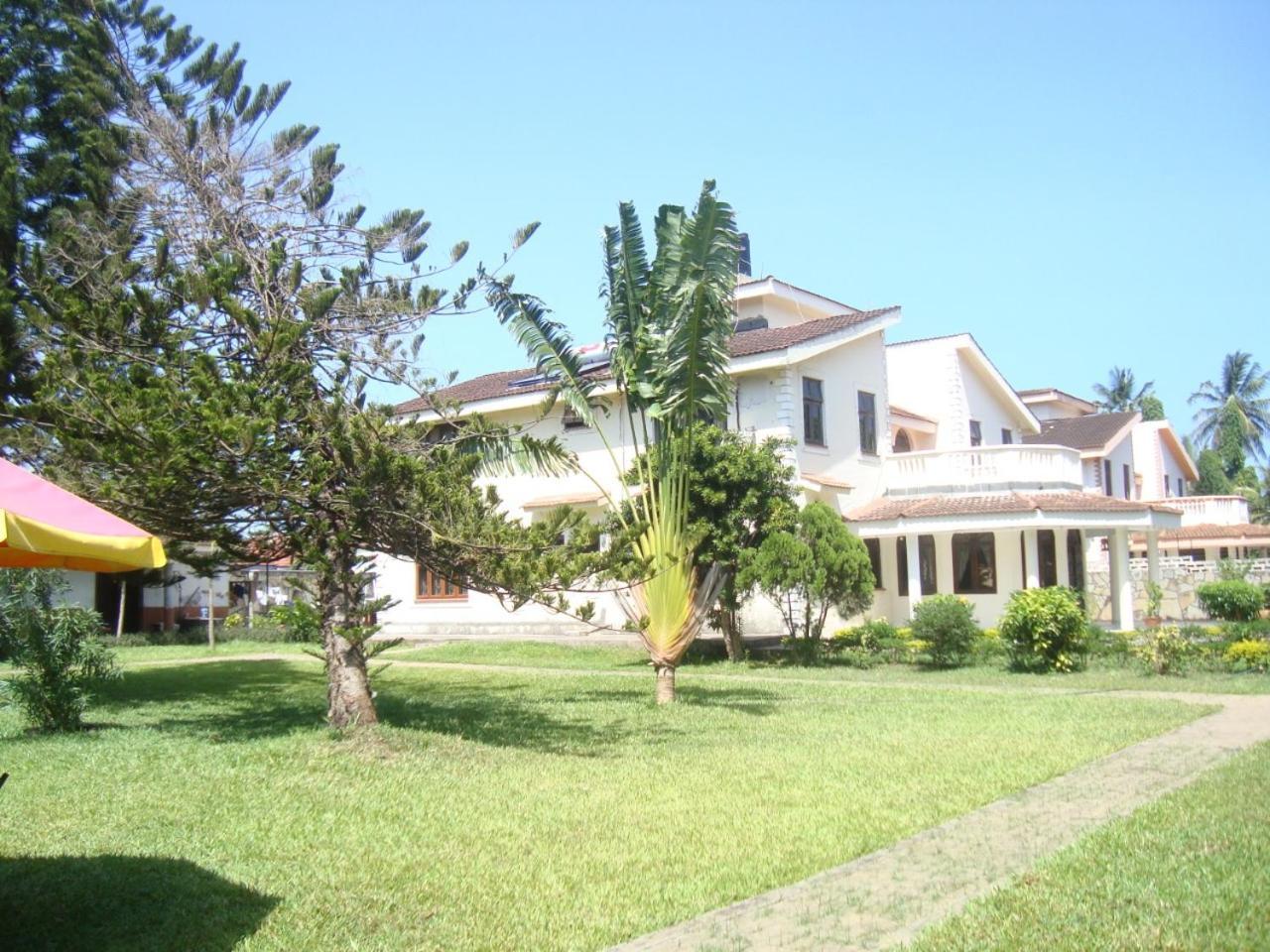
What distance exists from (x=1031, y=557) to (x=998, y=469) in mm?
2015

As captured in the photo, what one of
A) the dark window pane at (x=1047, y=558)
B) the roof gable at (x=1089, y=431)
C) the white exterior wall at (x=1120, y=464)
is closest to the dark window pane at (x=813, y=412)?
the dark window pane at (x=1047, y=558)

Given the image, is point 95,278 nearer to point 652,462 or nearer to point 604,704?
point 652,462

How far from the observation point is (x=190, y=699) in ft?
53.1

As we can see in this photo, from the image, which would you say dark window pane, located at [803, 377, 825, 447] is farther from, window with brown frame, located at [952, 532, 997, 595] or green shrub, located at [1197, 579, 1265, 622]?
green shrub, located at [1197, 579, 1265, 622]

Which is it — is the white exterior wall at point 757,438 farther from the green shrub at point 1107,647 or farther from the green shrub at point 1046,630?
the green shrub at point 1107,647

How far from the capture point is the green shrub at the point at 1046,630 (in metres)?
17.9

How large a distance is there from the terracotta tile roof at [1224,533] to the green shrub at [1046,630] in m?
18.4

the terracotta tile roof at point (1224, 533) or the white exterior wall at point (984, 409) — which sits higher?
the white exterior wall at point (984, 409)

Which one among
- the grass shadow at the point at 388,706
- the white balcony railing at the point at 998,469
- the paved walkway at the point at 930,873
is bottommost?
the paved walkway at the point at 930,873

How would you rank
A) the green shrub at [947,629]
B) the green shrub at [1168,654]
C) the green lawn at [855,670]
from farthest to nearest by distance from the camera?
the green shrub at [947,629]
the green shrub at [1168,654]
the green lawn at [855,670]

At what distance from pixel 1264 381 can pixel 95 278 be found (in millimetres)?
62244

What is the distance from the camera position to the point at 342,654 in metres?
11.4

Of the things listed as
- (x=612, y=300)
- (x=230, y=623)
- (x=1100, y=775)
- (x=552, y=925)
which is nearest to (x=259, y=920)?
(x=552, y=925)

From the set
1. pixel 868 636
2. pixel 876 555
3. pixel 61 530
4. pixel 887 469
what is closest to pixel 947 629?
pixel 868 636
